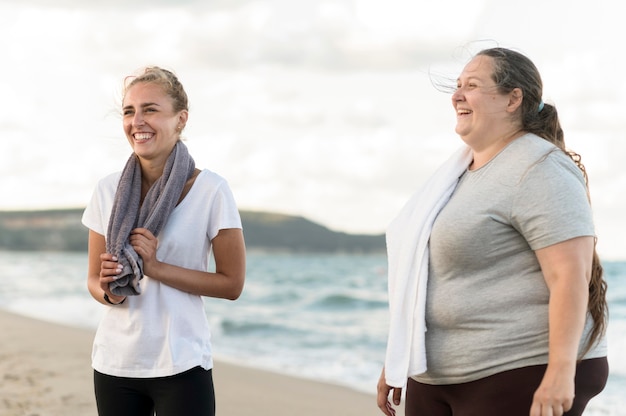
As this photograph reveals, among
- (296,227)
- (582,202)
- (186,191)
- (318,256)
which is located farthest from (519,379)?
(296,227)

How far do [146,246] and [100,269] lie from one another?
247 millimetres

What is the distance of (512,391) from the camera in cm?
227

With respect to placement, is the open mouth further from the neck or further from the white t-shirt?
the neck

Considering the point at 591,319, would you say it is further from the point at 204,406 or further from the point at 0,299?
the point at 0,299

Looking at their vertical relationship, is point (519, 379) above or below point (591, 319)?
below

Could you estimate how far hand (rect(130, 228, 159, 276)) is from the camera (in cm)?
251

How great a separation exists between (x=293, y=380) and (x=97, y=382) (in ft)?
18.7

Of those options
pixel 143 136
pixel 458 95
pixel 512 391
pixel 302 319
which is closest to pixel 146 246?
pixel 143 136

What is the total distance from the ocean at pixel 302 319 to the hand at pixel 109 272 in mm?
5393

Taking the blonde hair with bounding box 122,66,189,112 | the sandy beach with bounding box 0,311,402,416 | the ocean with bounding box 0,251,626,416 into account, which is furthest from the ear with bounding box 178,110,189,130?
the ocean with bounding box 0,251,626,416

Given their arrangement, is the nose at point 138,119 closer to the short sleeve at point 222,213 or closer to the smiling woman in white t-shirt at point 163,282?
the smiling woman in white t-shirt at point 163,282

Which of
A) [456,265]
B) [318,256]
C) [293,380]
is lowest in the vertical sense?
[293,380]

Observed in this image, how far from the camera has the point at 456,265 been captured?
2371 millimetres

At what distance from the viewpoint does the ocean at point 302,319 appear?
9.51 meters
